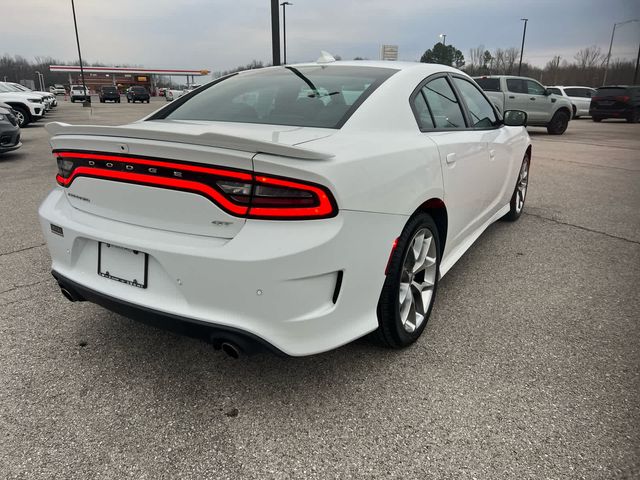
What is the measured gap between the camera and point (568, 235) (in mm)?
4762

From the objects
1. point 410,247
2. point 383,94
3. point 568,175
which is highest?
point 383,94

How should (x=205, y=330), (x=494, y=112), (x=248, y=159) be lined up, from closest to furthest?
(x=248, y=159), (x=205, y=330), (x=494, y=112)

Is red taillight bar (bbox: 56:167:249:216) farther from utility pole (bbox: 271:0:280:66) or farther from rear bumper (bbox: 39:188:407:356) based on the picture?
utility pole (bbox: 271:0:280:66)

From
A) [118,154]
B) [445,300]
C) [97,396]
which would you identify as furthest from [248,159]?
[445,300]

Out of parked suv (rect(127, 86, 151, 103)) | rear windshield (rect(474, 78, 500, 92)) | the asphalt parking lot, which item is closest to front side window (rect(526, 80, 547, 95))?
rear windshield (rect(474, 78, 500, 92))

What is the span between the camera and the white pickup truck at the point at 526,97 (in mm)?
15023

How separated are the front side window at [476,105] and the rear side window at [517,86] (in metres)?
12.6

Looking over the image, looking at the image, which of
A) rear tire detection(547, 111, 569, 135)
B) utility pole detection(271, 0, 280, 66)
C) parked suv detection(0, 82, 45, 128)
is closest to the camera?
utility pole detection(271, 0, 280, 66)

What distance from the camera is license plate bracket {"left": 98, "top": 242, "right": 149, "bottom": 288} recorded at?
1.98m

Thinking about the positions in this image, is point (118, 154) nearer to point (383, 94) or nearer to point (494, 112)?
point (383, 94)

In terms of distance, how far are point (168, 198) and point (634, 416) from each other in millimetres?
2214

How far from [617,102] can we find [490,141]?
72.9 ft

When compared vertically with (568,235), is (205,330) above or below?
above

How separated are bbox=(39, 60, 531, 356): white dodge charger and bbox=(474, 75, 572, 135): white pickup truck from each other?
13.7 metres
